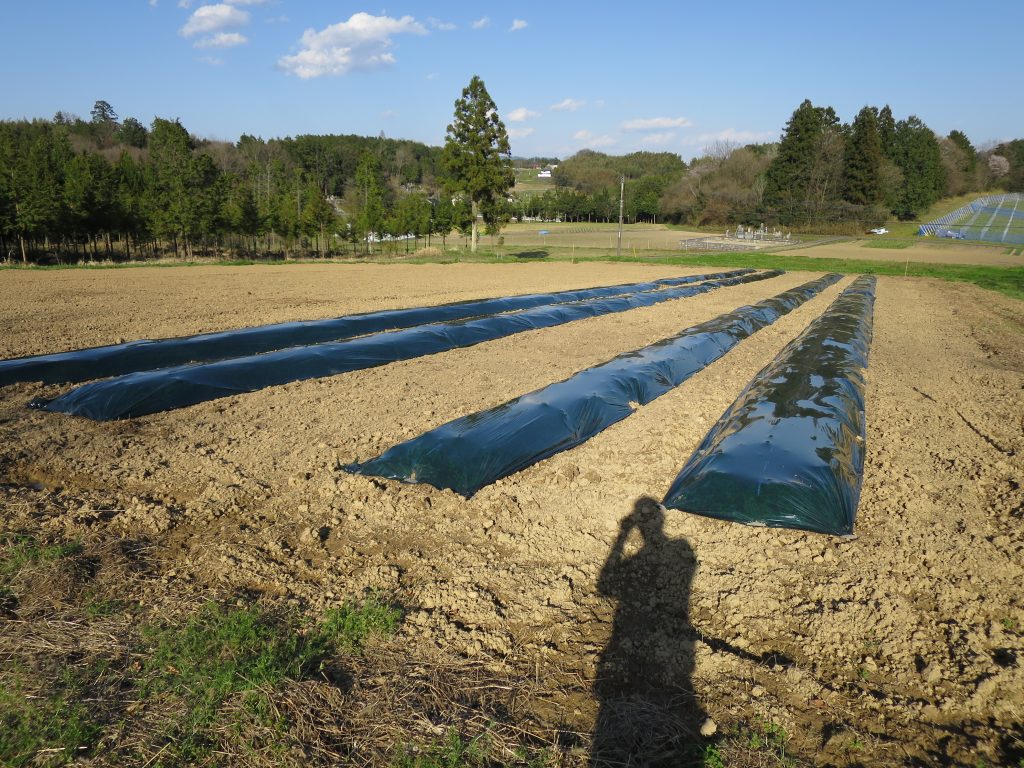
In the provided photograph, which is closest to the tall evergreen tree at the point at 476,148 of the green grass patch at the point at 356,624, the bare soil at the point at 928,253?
the bare soil at the point at 928,253

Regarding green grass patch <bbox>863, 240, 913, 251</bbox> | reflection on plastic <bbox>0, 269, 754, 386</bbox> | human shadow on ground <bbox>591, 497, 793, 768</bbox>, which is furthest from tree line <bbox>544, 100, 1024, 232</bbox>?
human shadow on ground <bbox>591, 497, 793, 768</bbox>

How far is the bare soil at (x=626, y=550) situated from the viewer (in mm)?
3027

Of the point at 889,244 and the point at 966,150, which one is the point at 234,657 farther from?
the point at 966,150

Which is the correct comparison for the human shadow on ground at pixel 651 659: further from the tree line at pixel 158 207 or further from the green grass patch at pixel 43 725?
the tree line at pixel 158 207

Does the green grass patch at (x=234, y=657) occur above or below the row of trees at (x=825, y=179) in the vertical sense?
below

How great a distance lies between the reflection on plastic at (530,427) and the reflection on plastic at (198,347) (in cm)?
504

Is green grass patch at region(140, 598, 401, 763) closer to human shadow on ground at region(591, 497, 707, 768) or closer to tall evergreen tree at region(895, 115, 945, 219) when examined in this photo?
human shadow on ground at region(591, 497, 707, 768)

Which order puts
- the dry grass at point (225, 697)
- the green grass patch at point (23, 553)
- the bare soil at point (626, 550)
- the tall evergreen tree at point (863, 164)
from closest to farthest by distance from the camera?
Answer: 1. the dry grass at point (225, 697)
2. the bare soil at point (626, 550)
3. the green grass patch at point (23, 553)
4. the tall evergreen tree at point (863, 164)

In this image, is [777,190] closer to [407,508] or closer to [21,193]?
[21,193]

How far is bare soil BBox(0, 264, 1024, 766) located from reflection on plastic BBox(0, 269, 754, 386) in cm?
56

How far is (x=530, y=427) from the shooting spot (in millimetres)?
6039

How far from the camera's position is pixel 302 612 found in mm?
3475

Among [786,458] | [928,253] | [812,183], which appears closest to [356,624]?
[786,458]

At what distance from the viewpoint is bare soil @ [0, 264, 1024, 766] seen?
3.03 meters
